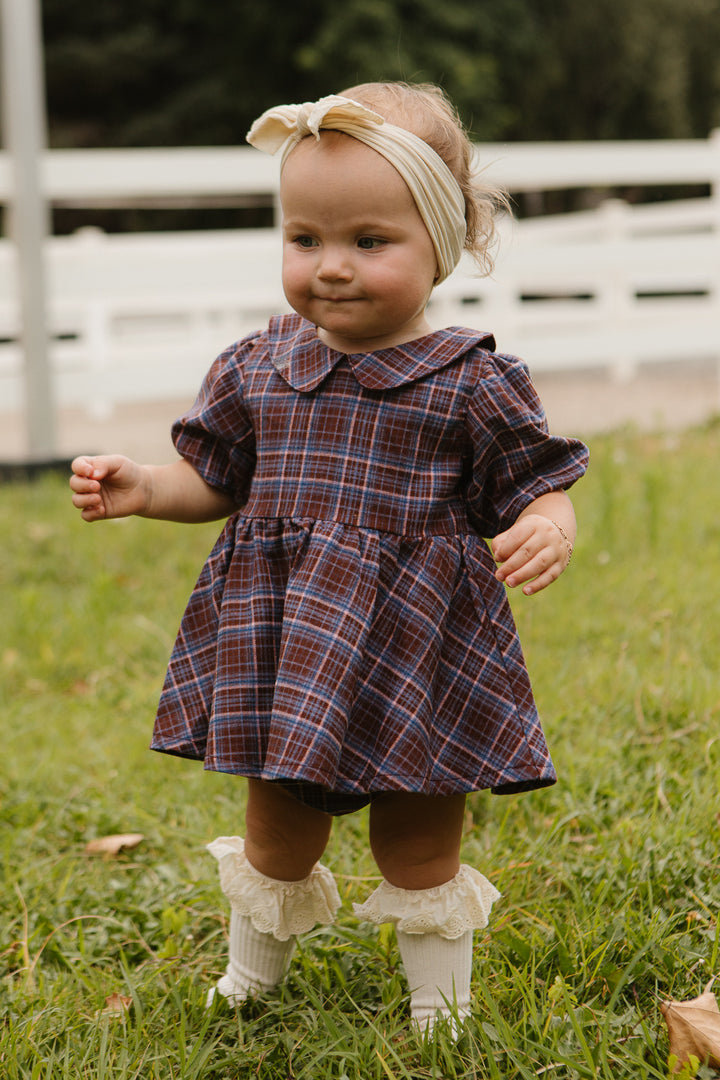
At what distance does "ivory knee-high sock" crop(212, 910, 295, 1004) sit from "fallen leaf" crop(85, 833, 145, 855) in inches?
22.1

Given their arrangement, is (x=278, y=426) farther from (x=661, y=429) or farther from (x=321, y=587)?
(x=661, y=429)

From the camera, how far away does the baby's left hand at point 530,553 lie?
1.67 metres

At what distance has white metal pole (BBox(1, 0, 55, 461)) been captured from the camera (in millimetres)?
5906

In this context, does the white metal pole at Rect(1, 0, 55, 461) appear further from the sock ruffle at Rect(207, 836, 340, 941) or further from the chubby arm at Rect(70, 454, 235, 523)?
the sock ruffle at Rect(207, 836, 340, 941)

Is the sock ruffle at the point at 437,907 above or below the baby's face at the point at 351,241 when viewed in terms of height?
below

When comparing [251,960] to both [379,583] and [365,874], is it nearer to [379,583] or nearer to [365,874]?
[365,874]

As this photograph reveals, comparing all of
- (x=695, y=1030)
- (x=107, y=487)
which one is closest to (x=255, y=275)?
(x=107, y=487)

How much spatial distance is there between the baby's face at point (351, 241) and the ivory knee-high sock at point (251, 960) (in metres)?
0.94

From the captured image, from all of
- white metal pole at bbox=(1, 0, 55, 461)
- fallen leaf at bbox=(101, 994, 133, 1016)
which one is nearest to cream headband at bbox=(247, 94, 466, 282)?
fallen leaf at bbox=(101, 994, 133, 1016)

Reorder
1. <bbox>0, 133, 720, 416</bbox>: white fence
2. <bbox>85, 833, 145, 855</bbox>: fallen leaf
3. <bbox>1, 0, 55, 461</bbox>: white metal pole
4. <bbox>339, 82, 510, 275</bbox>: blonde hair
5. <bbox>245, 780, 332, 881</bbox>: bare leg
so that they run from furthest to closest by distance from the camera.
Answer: <bbox>0, 133, 720, 416</bbox>: white fence
<bbox>1, 0, 55, 461</bbox>: white metal pole
<bbox>85, 833, 145, 855</bbox>: fallen leaf
<bbox>245, 780, 332, 881</bbox>: bare leg
<bbox>339, 82, 510, 275</bbox>: blonde hair

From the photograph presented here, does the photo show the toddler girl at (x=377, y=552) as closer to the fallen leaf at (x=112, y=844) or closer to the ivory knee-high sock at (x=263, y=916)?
the ivory knee-high sock at (x=263, y=916)

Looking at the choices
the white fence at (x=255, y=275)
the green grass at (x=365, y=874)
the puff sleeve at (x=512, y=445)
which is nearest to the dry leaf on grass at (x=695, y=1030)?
the green grass at (x=365, y=874)

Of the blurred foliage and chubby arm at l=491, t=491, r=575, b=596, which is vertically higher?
the blurred foliage

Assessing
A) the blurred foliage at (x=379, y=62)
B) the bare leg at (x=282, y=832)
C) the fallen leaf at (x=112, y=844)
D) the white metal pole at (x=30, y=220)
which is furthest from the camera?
the blurred foliage at (x=379, y=62)
